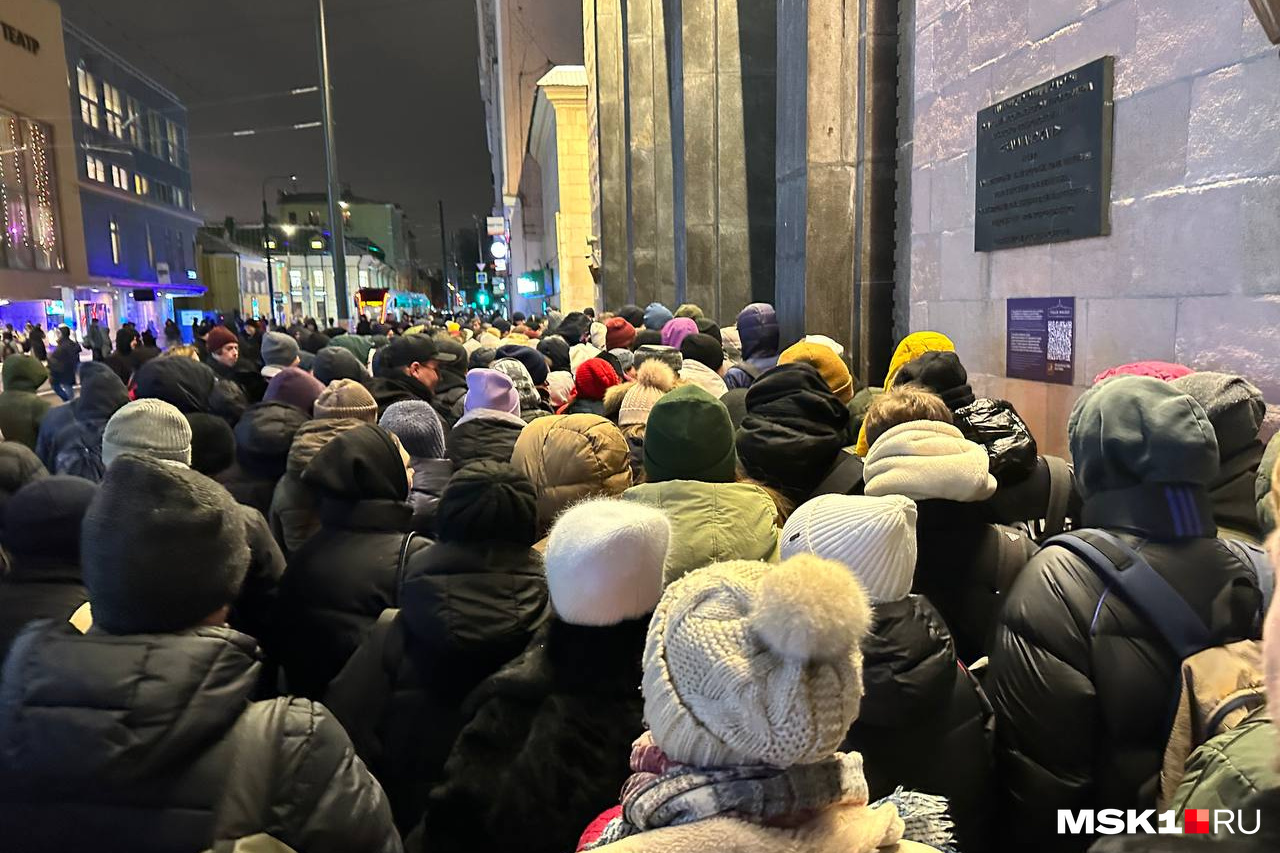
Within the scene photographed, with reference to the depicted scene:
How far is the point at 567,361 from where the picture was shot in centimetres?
867

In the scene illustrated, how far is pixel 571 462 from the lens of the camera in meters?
3.48

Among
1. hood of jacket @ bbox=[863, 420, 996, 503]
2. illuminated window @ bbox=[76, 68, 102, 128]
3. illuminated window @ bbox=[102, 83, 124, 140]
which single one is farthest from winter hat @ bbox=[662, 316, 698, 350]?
illuminated window @ bbox=[102, 83, 124, 140]

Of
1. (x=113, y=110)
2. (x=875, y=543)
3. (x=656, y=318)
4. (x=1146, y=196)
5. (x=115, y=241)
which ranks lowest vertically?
(x=875, y=543)

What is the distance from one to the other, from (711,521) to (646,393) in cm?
191

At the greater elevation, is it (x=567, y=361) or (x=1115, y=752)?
(x=567, y=361)

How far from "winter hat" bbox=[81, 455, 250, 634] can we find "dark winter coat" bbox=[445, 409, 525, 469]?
2.55 meters

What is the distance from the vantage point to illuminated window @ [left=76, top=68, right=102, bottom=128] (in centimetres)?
3988

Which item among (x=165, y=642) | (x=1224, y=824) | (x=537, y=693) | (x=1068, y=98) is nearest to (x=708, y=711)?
(x=1224, y=824)

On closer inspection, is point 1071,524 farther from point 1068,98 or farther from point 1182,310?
point 1068,98

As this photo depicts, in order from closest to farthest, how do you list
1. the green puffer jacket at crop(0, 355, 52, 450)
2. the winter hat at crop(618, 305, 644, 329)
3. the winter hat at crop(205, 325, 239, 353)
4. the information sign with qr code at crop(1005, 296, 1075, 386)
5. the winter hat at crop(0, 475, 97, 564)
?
the winter hat at crop(0, 475, 97, 564), the information sign with qr code at crop(1005, 296, 1075, 386), the green puffer jacket at crop(0, 355, 52, 450), the winter hat at crop(205, 325, 239, 353), the winter hat at crop(618, 305, 644, 329)

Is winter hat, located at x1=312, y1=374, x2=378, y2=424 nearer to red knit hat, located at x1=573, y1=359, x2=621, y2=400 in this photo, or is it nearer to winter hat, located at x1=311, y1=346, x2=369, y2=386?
red knit hat, located at x1=573, y1=359, x2=621, y2=400

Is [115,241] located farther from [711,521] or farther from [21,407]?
[711,521]

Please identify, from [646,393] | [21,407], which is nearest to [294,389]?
[21,407]

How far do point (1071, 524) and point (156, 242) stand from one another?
55928 millimetres
